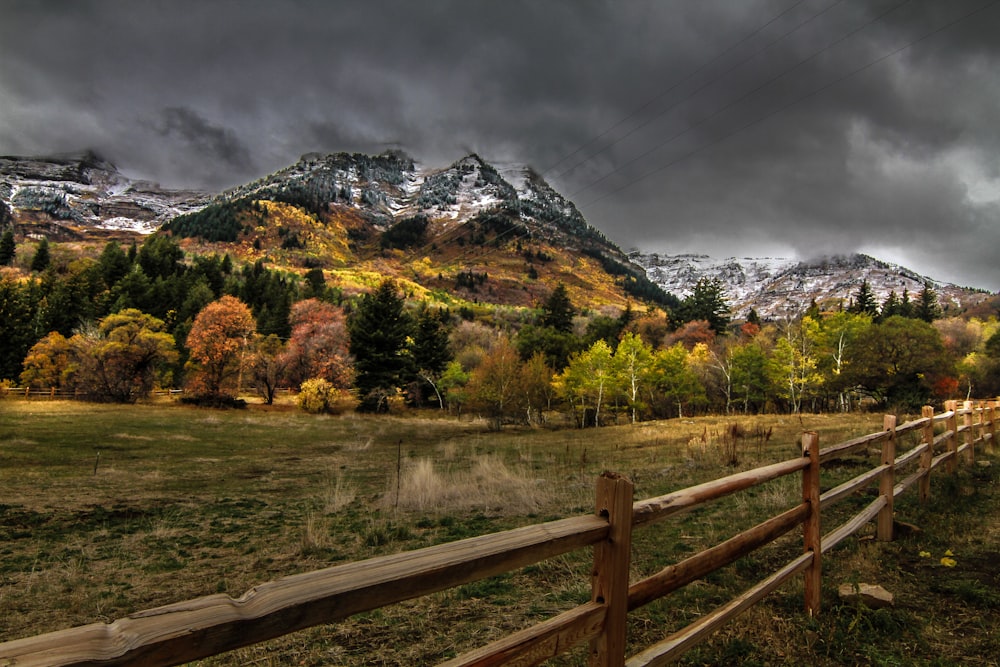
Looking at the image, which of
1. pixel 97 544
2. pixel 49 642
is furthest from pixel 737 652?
pixel 97 544

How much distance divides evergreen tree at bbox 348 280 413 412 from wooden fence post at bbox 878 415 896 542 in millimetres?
45716

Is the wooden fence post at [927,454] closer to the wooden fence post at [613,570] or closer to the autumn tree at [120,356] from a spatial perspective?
the wooden fence post at [613,570]

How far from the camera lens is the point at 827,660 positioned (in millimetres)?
3730

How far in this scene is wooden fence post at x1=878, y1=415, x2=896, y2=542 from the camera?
5945mm

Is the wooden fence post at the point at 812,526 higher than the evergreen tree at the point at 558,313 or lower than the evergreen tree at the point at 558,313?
lower

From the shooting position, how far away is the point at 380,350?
5109 centimetres

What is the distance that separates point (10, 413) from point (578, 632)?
4379 cm

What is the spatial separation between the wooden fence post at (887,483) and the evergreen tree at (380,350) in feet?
150

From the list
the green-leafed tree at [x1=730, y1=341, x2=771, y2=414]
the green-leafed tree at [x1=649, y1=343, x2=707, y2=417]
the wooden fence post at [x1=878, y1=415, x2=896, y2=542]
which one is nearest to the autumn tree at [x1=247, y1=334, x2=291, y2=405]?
the green-leafed tree at [x1=649, y1=343, x2=707, y2=417]

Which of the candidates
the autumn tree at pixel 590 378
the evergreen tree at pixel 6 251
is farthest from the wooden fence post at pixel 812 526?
the evergreen tree at pixel 6 251

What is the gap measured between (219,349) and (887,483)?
166 ft

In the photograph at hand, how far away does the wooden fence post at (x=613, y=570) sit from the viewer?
2285 mm

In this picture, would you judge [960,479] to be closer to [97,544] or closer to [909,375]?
[97,544]

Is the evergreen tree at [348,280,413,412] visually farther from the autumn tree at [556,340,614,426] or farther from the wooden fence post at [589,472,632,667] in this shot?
the wooden fence post at [589,472,632,667]
